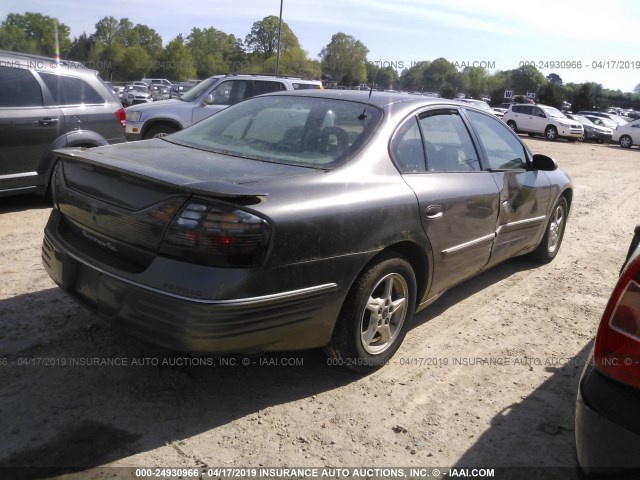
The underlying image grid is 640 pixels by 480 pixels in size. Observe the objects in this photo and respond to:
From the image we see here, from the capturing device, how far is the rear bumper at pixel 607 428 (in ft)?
6.36

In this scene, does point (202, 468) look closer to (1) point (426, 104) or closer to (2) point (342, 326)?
(2) point (342, 326)

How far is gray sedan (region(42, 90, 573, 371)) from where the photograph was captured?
257 centimetres

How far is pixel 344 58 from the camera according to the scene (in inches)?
1065

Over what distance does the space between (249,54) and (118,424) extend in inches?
2981

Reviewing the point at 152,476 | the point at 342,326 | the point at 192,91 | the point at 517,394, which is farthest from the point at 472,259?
the point at 192,91

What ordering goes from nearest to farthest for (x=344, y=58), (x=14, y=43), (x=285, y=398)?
(x=285, y=398), (x=344, y=58), (x=14, y=43)

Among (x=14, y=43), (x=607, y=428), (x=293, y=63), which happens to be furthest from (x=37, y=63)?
(x=14, y=43)

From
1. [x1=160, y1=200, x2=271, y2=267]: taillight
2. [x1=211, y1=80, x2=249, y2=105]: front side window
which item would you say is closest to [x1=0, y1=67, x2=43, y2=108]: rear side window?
[x1=211, y1=80, x2=249, y2=105]: front side window

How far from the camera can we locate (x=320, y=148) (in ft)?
11.1

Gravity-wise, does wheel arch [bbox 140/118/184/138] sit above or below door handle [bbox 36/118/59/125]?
below

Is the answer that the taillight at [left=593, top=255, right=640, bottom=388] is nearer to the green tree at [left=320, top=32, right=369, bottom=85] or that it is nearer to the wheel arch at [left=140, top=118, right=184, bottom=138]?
the wheel arch at [left=140, top=118, right=184, bottom=138]

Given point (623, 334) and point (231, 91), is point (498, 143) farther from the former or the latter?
point (231, 91)

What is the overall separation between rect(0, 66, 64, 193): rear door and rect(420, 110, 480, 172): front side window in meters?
4.45

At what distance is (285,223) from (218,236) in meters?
0.32
